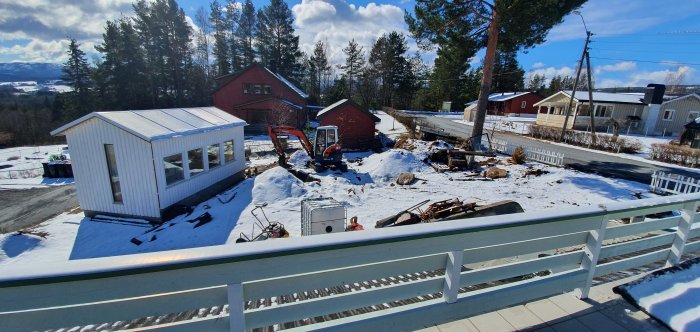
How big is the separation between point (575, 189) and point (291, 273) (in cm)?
1331

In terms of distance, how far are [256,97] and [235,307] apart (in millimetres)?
31944

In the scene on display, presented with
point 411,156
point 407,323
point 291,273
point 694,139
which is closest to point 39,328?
point 291,273

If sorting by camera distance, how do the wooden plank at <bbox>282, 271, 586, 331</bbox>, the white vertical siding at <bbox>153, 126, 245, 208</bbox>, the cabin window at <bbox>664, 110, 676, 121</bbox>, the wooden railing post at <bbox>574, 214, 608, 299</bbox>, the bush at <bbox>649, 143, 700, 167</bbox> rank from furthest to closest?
the cabin window at <bbox>664, 110, 676, 121</bbox>
the bush at <bbox>649, 143, 700, 167</bbox>
the white vertical siding at <bbox>153, 126, 245, 208</bbox>
the wooden railing post at <bbox>574, 214, 608, 299</bbox>
the wooden plank at <bbox>282, 271, 586, 331</bbox>

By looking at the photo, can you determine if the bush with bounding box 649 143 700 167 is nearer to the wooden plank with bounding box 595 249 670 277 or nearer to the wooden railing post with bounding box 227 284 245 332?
the wooden plank with bounding box 595 249 670 277

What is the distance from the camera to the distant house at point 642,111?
81.3 ft

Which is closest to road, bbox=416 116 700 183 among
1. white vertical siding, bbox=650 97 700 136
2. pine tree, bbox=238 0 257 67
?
white vertical siding, bbox=650 97 700 136

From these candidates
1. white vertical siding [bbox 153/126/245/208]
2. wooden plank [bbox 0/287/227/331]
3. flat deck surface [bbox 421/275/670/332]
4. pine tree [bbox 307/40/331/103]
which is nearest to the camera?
wooden plank [bbox 0/287/227/331]

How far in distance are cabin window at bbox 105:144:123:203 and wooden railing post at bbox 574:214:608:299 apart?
12.3 m

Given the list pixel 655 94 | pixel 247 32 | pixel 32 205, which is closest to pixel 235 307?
pixel 32 205

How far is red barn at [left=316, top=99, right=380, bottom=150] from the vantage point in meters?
21.0

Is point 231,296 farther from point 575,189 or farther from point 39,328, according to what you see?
point 575,189

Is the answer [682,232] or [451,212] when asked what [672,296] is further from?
[451,212]

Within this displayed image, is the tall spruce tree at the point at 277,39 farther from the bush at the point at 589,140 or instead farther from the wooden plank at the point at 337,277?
the wooden plank at the point at 337,277

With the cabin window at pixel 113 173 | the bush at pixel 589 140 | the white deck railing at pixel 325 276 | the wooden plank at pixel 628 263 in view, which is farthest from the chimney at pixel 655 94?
the cabin window at pixel 113 173
